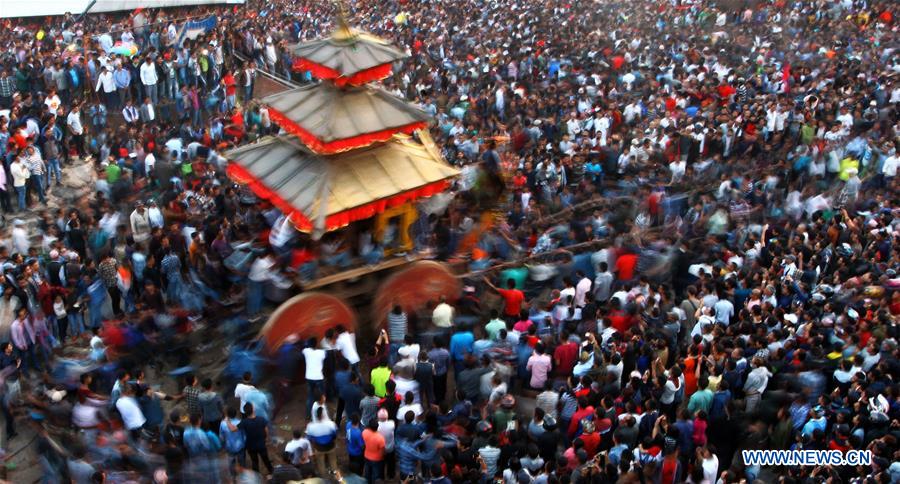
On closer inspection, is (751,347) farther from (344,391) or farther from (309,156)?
(309,156)

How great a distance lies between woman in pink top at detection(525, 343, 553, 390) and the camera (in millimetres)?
10336

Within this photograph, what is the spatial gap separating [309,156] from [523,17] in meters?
17.9

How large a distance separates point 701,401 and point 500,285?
13.1 ft

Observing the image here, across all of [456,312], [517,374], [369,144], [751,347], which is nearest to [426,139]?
[369,144]

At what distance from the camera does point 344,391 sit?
9930 mm

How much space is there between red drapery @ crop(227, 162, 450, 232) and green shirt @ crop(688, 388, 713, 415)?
4439mm

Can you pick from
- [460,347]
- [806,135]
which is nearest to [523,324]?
[460,347]

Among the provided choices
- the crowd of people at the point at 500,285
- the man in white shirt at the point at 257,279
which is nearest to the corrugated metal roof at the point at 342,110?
the crowd of people at the point at 500,285

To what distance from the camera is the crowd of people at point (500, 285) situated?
Result: 29.9 ft

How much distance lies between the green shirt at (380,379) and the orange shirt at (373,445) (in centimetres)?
91

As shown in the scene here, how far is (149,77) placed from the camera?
1930 centimetres

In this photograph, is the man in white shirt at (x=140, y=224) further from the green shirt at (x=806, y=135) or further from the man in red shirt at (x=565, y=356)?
the green shirt at (x=806, y=135)

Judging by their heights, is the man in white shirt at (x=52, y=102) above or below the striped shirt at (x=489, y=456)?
above

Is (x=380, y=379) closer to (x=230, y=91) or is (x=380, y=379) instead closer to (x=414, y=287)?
(x=414, y=287)
